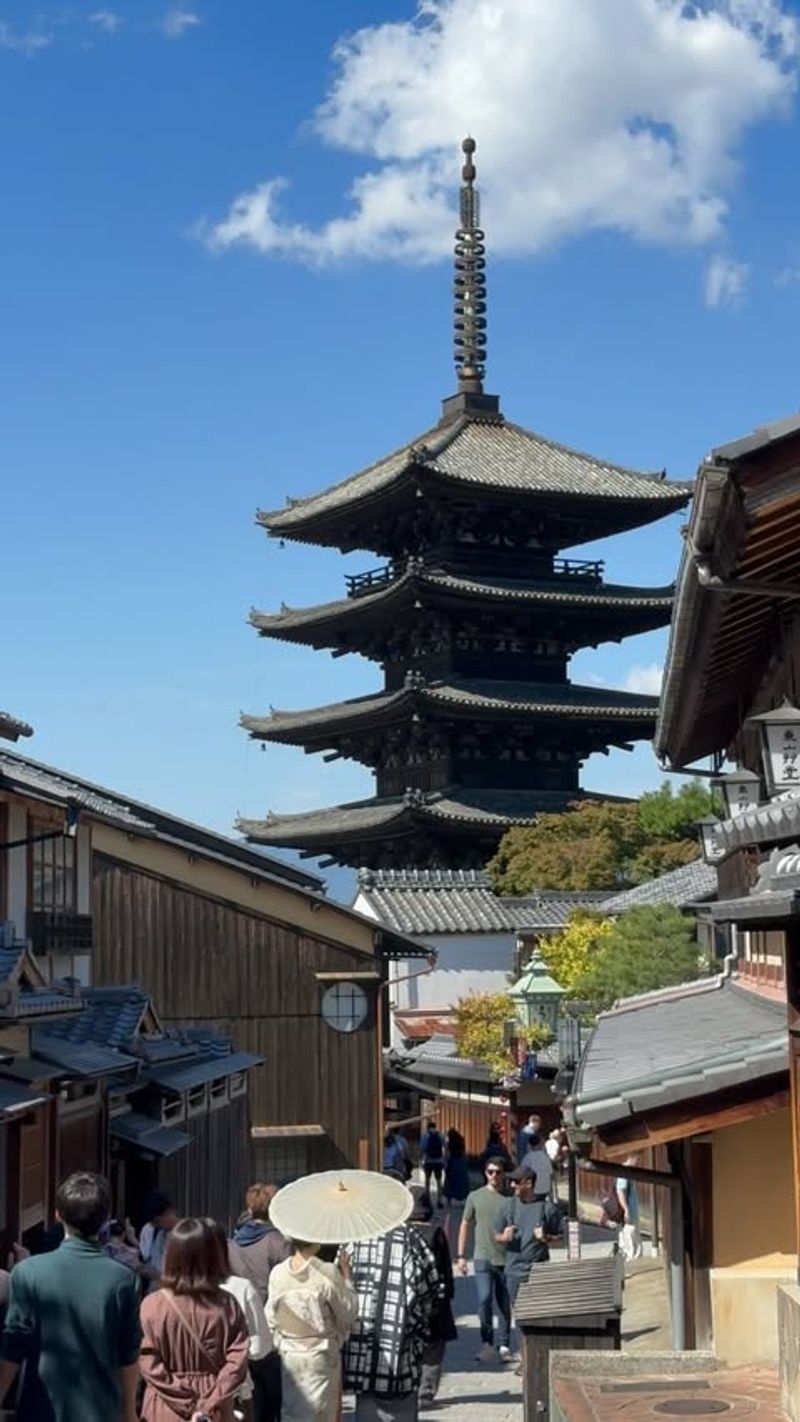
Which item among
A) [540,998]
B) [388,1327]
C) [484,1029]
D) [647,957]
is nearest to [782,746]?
[388,1327]

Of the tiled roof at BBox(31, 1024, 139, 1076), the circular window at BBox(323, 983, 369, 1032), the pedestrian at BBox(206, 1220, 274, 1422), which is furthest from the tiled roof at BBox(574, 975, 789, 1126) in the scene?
the circular window at BBox(323, 983, 369, 1032)

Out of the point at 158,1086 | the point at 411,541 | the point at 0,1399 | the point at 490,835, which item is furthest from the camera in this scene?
the point at 411,541

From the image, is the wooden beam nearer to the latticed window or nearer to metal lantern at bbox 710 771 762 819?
metal lantern at bbox 710 771 762 819

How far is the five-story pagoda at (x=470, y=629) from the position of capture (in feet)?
137

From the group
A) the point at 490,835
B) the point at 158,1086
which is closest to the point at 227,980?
the point at 158,1086

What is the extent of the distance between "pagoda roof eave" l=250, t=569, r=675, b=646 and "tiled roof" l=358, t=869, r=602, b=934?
19.8 ft

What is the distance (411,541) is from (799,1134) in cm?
3720

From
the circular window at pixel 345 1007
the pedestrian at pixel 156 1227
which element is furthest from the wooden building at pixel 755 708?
the circular window at pixel 345 1007

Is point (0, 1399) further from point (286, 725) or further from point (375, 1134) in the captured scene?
point (286, 725)

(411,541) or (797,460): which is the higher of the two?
(411,541)

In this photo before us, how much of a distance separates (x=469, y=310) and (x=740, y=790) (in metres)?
36.5

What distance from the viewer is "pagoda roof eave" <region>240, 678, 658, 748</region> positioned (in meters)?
41.1

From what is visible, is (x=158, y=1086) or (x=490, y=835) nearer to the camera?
(x=158, y=1086)

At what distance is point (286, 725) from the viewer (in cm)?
4631
